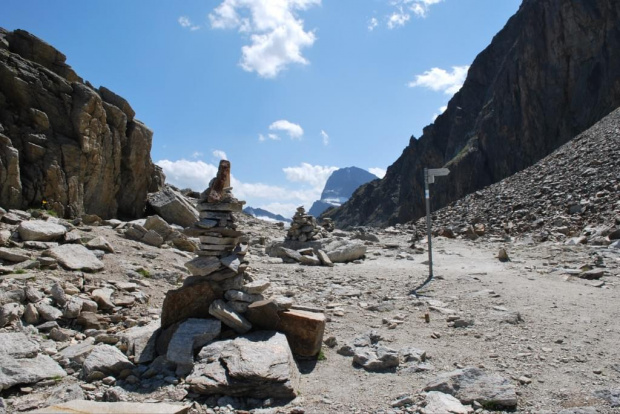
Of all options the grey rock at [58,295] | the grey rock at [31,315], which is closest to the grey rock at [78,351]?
the grey rock at [31,315]

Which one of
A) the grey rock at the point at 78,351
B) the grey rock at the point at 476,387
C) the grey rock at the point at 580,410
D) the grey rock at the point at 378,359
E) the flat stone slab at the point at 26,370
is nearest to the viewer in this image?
the grey rock at the point at 580,410

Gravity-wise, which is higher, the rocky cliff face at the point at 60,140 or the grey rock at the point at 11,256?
the rocky cliff face at the point at 60,140

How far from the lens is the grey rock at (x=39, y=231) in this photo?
9.94 metres

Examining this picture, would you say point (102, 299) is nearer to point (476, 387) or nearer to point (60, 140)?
point (476, 387)

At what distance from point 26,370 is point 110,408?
1.73m

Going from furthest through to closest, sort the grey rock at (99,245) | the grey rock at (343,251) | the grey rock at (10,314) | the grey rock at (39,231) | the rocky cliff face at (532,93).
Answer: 1. the rocky cliff face at (532,93)
2. the grey rock at (343,251)
3. the grey rock at (99,245)
4. the grey rock at (39,231)
5. the grey rock at (10,314)

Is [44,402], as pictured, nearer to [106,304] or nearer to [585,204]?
[106,304]

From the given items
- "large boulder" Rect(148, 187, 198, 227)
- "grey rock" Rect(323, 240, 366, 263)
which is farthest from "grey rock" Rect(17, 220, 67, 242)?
"grey rock" Rect(323, 240, 366, 263)

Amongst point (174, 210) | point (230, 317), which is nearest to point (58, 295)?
point (230, 317)

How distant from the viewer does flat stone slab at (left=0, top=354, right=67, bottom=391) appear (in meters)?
5.13

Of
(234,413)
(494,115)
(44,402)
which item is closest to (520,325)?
(234,413)

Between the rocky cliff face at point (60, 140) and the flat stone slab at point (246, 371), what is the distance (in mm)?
10835

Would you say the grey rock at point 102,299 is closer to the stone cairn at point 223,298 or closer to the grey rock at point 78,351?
the grey rock at point 78,351

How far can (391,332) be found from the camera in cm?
778
